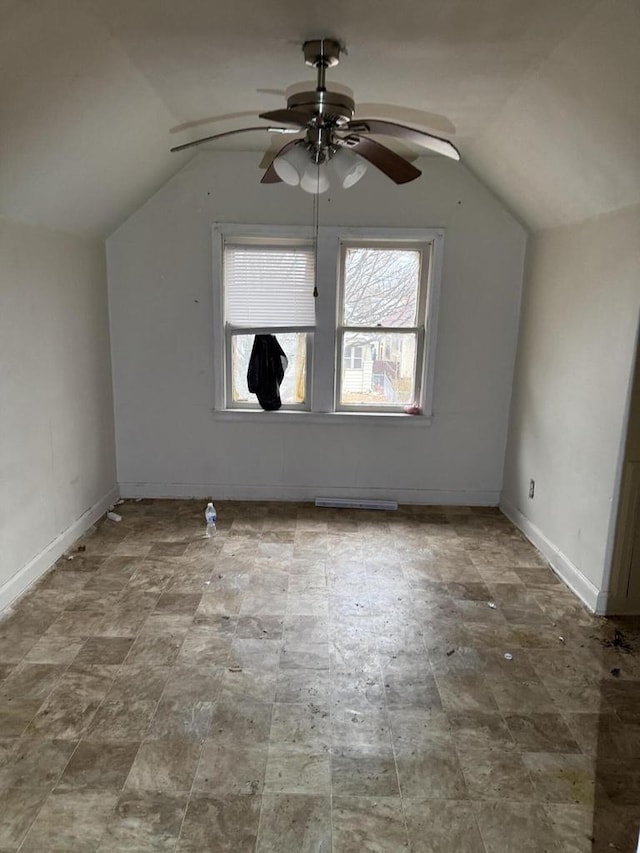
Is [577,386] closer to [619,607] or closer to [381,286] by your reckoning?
[619,607]

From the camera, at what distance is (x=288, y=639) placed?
277 centimetres

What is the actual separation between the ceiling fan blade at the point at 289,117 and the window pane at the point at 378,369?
235 cm

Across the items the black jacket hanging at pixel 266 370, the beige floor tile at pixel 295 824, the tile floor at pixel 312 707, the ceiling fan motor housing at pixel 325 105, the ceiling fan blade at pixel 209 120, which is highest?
the ceiling fan blade at pixel 209 120

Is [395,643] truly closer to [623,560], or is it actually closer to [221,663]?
[221,663]

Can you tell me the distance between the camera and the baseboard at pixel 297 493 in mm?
4652

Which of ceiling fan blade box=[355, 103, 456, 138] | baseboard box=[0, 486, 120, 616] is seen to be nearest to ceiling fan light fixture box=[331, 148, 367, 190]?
ceiling fan blade box=[355, 103, 456, 138]

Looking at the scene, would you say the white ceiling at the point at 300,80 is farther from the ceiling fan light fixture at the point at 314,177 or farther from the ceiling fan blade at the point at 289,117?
the ceiling fan light fixture at the point at 314,177

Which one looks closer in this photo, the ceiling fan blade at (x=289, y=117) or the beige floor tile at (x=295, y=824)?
the beige floor tile at (x=295, y=824)

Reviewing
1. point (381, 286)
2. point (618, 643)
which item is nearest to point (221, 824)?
point (618, 643)

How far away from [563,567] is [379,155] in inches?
102

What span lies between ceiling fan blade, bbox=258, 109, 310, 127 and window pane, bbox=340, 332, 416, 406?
7.73ft

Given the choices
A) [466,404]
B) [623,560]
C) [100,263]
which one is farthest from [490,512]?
[100,263]

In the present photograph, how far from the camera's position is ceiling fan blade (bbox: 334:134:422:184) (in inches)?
91.5

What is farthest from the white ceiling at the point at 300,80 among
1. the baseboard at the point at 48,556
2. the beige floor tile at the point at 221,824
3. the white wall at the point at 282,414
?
the beige floor tile at the point at 221,824
